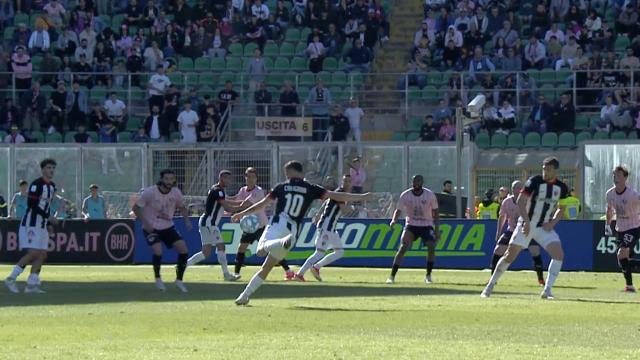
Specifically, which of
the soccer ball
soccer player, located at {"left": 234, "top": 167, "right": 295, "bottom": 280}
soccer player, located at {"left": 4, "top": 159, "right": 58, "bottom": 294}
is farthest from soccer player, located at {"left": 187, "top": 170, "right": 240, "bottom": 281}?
soccer player, located at {"left": 4, "top": 159, "right": 58, "bottom": 294}

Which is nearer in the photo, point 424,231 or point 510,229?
point 510,229

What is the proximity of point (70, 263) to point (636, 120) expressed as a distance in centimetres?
1528

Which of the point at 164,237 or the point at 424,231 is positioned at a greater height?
the point at 164,237

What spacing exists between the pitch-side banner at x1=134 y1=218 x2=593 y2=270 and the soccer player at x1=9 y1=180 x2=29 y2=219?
3.86 meters

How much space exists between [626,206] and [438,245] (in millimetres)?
9491

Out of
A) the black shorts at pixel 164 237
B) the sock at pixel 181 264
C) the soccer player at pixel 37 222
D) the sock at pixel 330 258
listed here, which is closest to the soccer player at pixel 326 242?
the sock at pixel 330 258

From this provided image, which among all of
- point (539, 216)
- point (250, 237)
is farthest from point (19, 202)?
point (539, 216)

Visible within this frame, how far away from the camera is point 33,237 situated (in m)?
24.4

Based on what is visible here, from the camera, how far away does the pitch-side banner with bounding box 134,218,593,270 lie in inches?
1350

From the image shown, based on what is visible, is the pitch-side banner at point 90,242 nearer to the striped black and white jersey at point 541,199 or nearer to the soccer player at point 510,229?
the soccer player at point 510,229

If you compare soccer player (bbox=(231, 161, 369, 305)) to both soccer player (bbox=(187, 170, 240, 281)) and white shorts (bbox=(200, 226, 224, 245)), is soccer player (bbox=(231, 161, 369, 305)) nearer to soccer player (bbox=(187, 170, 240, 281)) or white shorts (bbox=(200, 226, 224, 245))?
soccer player (bbox=(187, 170, 240, 281))

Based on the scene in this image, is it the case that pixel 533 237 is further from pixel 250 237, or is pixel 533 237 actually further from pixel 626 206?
pixel 250 237

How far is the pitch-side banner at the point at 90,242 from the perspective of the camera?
3731cm

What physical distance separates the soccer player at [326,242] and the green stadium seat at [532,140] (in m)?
11.5
